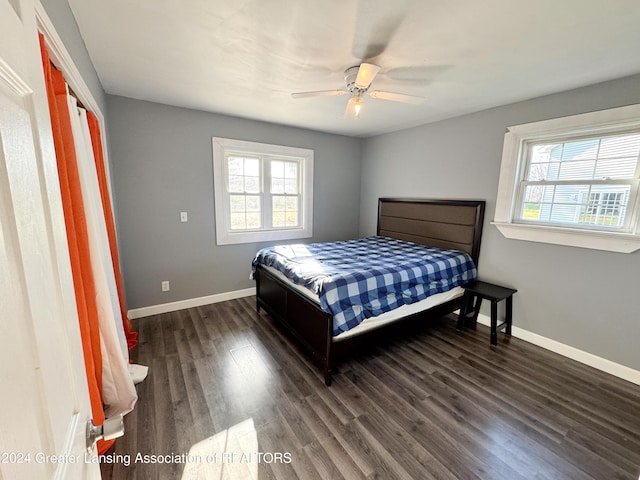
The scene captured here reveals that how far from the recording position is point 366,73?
1834 millimetres

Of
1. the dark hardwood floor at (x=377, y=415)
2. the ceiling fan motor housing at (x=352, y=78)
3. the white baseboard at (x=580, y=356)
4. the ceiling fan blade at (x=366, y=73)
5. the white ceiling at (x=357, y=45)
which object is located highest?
the white ceiling at (x=357, y=45)

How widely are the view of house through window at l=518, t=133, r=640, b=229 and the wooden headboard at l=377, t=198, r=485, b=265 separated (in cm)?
49

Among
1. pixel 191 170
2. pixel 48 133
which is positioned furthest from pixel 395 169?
pixel 48 133

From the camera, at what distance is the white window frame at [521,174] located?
6.99 feet

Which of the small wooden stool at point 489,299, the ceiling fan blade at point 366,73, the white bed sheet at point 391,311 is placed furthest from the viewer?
the small wooden stool at point 489,299

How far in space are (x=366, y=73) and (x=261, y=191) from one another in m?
2.31

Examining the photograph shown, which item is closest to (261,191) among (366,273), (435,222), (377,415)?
(366,273)

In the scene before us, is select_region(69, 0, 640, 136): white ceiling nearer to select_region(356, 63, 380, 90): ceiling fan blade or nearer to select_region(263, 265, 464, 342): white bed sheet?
select_region(356, 63, 380, 90): ceiling fan blade

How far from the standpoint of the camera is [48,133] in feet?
2.04

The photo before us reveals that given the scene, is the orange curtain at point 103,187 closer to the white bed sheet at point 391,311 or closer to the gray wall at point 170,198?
the gray wall at point 170,198

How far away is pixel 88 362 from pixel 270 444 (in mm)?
1092

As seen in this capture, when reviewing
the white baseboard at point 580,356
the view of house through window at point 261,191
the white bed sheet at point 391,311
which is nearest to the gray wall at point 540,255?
the white baseboard at point 580,356

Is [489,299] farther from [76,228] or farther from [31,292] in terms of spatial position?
[76,228]

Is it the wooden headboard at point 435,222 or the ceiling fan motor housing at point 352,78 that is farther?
the wooden headboard at point 435,222
